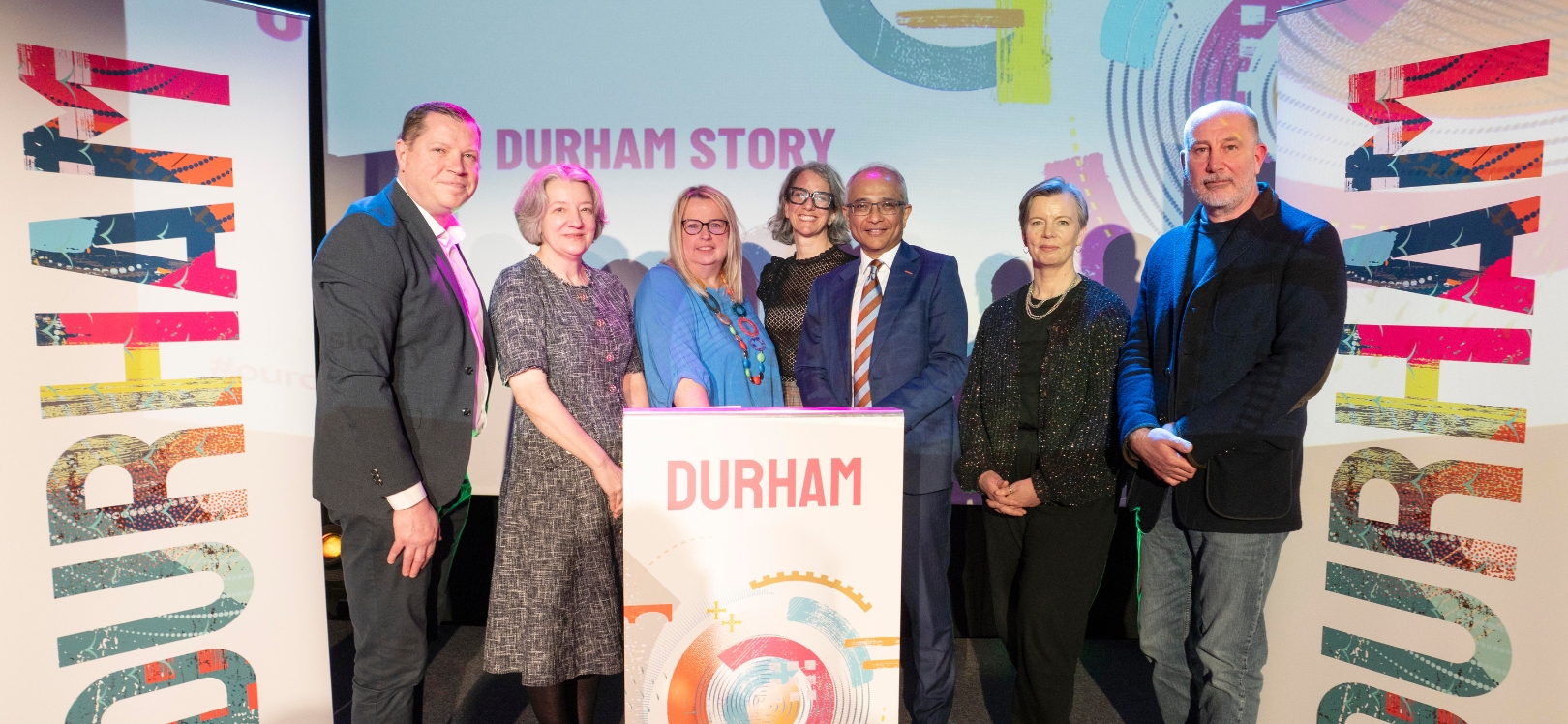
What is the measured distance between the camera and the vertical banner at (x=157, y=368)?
6.19ft

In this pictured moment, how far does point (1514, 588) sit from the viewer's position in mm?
1930

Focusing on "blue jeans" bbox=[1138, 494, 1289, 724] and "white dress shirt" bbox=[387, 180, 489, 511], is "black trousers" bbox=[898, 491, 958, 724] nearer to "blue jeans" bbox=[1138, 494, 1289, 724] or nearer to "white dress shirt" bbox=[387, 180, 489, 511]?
"blue jeans" bbox=[1138, 494, 1289, 724]

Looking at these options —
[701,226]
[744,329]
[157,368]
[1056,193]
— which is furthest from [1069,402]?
[157,368]

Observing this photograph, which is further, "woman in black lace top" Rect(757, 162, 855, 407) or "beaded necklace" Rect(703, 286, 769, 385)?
"woman in black lace top" Rect(757, 162, 855, 407)

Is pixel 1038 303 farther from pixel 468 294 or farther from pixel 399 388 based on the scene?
pixel 399 388

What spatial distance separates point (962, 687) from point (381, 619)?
205cm

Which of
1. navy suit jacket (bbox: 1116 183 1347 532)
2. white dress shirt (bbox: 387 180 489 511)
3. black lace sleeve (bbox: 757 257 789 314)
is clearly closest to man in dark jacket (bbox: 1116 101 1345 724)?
navy suit jacket (bbox: 1116 183 1347 532)

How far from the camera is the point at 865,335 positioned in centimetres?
240

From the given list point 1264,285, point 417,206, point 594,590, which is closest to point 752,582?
point 594,590

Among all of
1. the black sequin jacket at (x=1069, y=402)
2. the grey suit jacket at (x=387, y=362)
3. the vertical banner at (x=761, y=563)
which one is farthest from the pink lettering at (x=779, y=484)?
the black sequin jacket at (x=1069, y=402)

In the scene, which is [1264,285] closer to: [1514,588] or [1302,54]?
[1302,54]

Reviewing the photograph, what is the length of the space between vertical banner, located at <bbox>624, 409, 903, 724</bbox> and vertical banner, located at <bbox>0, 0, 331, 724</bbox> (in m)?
1.39

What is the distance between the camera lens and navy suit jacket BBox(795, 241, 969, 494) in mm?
2342

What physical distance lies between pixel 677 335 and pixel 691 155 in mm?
1395
